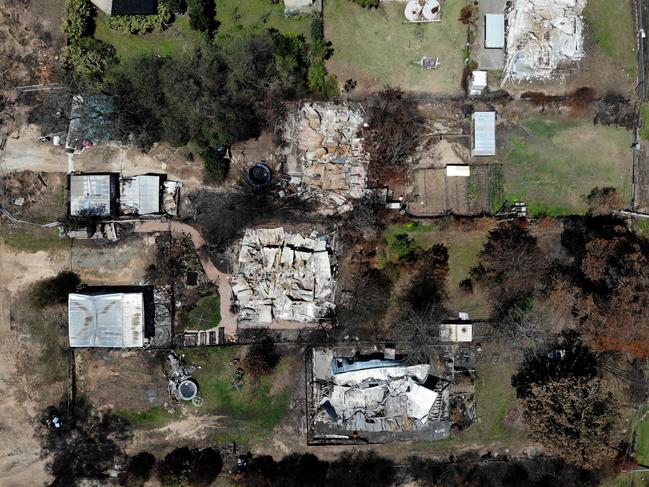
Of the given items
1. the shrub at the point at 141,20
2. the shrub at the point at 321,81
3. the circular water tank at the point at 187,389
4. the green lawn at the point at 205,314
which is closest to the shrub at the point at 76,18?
the shrub at the point at 141,20

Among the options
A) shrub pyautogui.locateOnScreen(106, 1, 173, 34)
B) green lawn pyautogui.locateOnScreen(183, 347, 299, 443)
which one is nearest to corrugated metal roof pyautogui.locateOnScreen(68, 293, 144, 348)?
green lawn pyautogui.locateOnScreen(183, 347, 299, 443)

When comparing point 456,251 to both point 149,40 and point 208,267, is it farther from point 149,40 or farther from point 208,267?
point 149,40

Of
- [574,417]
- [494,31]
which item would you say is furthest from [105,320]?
[494,31]

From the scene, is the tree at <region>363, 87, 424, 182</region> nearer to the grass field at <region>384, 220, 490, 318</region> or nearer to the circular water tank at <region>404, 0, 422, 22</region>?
the grass field at <region>384, 220, 490, 318</region>

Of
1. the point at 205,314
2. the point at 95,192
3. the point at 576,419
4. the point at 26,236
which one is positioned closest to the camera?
the point at 576,419

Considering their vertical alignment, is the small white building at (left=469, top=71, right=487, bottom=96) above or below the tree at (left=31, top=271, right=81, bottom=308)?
above

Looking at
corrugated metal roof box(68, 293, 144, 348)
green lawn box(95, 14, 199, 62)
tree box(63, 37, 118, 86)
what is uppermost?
green lawn box(95, 14, 199, 62)

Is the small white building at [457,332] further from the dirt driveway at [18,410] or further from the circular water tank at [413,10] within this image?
the dirt driveway at [18,410]
